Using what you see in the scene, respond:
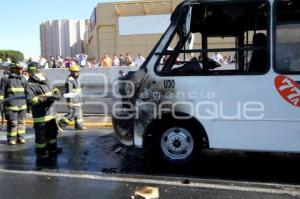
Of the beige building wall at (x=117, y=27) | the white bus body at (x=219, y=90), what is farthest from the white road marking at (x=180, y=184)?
the beige building wall at (x=117, y=27)

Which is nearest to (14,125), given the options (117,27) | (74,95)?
(74,95)

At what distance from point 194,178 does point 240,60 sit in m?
1.94

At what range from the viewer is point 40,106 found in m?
7.64

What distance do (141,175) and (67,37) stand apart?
50.8 m

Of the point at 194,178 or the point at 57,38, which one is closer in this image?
the point at 194,178

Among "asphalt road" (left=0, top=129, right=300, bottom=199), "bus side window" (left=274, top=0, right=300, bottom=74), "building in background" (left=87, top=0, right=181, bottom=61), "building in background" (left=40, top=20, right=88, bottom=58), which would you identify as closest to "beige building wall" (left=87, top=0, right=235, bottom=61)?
"building in background" (left=87, top=0, right=181, bottom=61)

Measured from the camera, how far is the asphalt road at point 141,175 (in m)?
5.68

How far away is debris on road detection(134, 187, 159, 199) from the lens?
17.9 feet

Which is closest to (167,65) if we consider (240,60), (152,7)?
(240,60)

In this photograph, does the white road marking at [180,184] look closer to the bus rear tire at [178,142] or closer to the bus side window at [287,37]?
the bus rear tire at [178,142]

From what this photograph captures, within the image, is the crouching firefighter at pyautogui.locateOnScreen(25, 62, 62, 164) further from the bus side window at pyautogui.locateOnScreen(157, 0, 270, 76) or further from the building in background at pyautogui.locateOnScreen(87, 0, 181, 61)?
the building in background at pyautogui.locateOnScreen(87, 0, 181, 61)

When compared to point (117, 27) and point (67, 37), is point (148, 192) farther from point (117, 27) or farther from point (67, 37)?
point (67, 37)

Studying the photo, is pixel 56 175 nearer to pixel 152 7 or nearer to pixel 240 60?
pixel 240 60

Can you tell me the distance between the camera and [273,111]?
6.07 m
